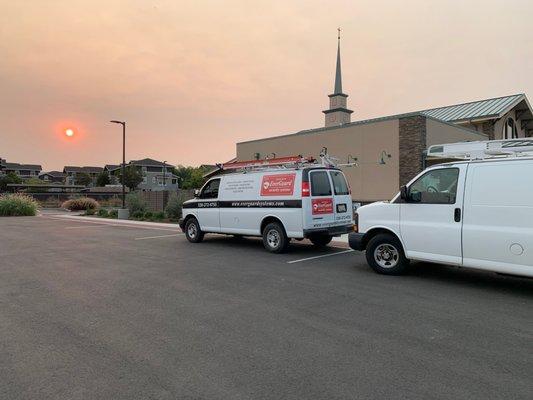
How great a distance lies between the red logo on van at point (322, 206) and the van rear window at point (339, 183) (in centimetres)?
41

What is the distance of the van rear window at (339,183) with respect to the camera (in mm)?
11009

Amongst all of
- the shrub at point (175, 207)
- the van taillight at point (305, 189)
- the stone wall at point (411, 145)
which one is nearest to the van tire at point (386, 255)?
the van taillight at point (305, 189)

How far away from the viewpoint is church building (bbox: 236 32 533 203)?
1931 centimetres

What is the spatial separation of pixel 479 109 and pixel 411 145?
11.4 m

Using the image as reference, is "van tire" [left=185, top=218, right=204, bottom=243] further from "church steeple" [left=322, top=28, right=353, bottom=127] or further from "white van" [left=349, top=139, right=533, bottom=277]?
"church steeple" [left=322, top=28, right=353, bottom=127]

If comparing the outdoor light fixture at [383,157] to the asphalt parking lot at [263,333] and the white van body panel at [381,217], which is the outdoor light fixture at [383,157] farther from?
the white van body panel at [381,217]

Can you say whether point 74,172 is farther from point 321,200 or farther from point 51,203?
point 321,200

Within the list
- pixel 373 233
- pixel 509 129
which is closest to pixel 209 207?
pixel 373 233

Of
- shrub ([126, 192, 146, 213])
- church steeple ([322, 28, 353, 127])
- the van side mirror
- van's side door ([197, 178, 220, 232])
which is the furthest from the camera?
church steeple ([322, 28, 353, 127])

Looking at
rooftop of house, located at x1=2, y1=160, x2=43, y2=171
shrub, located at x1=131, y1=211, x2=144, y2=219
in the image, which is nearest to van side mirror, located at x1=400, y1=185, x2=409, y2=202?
shrub, located at x1=131, y1=211, x2=144, y2=219

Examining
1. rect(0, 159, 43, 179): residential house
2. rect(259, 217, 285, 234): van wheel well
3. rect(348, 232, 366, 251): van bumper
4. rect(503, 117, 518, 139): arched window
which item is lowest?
rect(348, 232, 366, 251): van bumper

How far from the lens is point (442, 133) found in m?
20.2

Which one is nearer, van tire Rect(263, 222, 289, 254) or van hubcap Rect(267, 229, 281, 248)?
van tire Rect(263, 222, 289, 254)

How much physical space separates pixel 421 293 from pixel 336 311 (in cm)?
177
